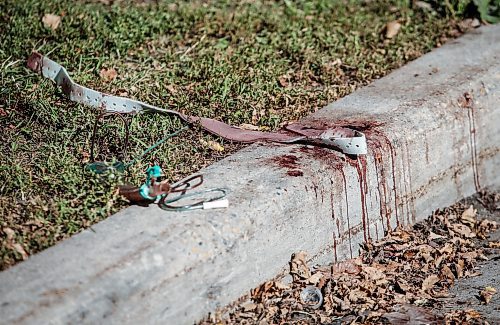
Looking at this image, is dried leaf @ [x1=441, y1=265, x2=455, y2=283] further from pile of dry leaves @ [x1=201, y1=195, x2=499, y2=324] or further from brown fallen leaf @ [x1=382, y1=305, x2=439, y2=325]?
brown fallen leaf @ [x1=382, y1=305, x2=439, y2=325]

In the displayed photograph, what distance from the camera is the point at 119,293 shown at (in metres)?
3.08

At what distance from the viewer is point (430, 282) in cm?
389

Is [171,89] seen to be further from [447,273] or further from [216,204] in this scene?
[447,273]

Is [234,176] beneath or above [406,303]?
above

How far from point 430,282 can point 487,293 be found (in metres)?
0.25

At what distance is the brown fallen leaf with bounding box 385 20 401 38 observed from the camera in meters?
5.49

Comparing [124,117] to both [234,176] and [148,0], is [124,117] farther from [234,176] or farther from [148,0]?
[148,0]

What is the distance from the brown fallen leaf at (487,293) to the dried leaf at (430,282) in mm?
207

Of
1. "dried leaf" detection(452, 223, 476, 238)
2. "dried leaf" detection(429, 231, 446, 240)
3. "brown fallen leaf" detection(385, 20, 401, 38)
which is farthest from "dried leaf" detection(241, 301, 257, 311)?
"brown fallen leaf" detection(385, 20, 401, 38)

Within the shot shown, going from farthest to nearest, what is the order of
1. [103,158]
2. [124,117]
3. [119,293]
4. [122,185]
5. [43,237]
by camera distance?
[124,117] → [103,158] → [122,185] → [43,237] → [119,293]

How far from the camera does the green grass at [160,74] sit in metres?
→ 3.69

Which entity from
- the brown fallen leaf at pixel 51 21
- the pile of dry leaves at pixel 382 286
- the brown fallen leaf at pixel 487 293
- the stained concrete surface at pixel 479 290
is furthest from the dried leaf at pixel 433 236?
the brown fallen leaf at pixel 51 21

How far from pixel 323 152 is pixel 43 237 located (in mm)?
1336

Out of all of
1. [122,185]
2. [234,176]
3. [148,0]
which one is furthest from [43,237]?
[148,0]
